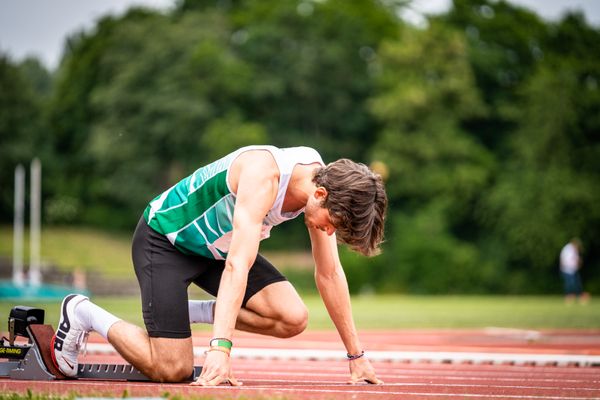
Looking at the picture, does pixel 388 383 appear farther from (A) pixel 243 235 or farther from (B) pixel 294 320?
(A) pixel 243 235

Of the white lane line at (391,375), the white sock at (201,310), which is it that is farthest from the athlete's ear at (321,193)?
the white lane line at (391,375)

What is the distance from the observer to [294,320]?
20.2 ft

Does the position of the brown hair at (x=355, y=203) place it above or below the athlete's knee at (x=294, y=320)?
above

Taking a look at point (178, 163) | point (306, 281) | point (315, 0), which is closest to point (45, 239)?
point (178, 163)

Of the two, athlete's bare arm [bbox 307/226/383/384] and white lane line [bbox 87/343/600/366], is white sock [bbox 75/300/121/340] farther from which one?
white lane line [bbox 87/343/600/366]

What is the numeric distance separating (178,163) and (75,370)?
2005 inches

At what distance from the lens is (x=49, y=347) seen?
596 cm

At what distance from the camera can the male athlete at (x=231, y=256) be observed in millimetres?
5301

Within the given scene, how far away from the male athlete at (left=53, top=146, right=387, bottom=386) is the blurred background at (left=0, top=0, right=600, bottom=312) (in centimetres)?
4035

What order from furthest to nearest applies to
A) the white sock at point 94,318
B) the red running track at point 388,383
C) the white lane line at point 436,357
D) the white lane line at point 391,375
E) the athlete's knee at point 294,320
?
the white lane line at point 436,357
the white lane line at point 391,375
the athlete's knee at point 294,320
the white sock at point 94,318
the red running track at point 388,383

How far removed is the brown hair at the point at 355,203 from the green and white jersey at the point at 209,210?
11.1 inches

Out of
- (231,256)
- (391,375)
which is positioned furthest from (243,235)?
(391,375)

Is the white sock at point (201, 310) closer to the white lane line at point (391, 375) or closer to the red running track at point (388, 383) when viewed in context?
the red running track at point (388, 383)

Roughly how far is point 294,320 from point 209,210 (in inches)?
37.4
